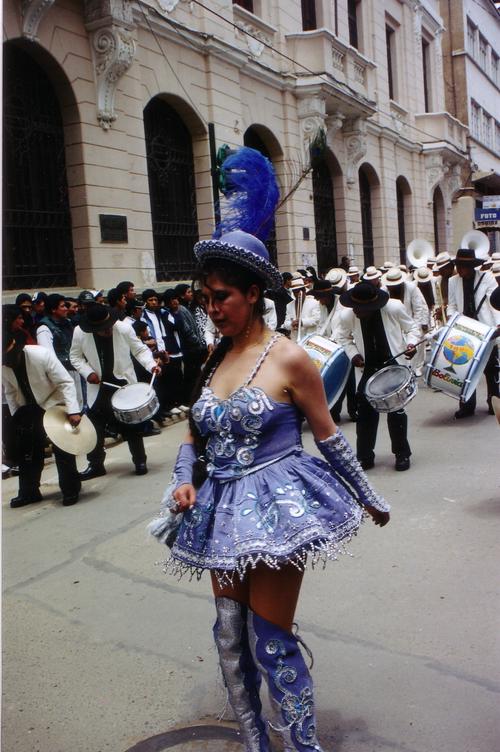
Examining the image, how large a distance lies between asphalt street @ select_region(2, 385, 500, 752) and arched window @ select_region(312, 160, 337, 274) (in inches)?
571

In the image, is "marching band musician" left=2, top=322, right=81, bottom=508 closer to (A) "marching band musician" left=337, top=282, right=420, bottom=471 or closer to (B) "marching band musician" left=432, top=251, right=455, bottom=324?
(A) "marching band musician" left=337, top=282, right=420, bottom=471

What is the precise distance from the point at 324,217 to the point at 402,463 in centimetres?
1467

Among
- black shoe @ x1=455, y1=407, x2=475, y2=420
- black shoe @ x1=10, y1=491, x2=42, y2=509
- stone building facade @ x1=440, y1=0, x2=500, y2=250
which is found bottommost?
black shoe @ x1=10, y1=491, x2=42, y2=509

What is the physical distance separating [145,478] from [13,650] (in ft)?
11.2

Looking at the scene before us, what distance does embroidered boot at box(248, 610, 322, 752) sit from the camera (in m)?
2.34

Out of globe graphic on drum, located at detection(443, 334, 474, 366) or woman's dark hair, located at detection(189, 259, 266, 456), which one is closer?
woman's dark hair, located at detection(189, 259, 266, 456)

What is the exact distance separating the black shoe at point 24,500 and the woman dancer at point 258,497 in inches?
169

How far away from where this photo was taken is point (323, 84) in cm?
1723

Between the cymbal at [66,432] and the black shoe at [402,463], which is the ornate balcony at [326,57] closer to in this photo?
the black shoe at [402,463]

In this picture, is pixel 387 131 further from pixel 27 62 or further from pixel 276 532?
pixel 276 532

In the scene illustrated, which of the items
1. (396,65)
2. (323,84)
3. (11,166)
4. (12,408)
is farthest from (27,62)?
(396,65)

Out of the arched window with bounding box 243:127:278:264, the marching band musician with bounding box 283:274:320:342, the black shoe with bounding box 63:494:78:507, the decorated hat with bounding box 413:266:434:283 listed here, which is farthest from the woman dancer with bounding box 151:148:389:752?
the arched window with bounding box 243:127:278:264

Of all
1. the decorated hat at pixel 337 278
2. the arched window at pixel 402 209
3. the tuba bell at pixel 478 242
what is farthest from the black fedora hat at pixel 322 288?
the arched window at pixel 402 209

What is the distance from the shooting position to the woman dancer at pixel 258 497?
7.61 feet
